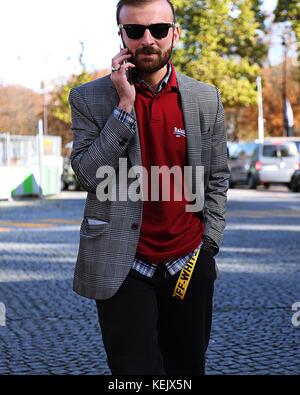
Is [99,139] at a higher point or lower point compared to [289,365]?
higher

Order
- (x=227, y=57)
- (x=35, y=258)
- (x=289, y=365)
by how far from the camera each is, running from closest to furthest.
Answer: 1. (x=289, y=365)
2. (x=35, y=258)
3. (x=227, y=57)

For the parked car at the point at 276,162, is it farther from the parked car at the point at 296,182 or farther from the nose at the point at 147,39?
the nose at the point at 147,39

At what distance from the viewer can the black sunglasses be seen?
3.15 m

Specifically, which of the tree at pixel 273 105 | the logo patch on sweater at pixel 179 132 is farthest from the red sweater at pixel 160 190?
the tree at pixel 273 105

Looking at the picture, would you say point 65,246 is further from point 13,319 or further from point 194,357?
point 194,357

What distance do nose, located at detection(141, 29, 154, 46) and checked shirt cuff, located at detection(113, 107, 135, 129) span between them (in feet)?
0.78

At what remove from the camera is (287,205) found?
22594mm

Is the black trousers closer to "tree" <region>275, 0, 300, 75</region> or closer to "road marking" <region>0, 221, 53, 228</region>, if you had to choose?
"road marking" <region>0, 221, 53, 228</region>

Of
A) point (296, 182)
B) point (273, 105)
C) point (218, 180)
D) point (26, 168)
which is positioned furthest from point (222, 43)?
point (218, 180)

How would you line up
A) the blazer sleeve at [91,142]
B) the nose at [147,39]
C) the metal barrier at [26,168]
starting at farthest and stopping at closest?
Answer: 1. the metal barrier at [26,168]
2. the nose at [147,39]
3. the blazer sleeve at [91,142]

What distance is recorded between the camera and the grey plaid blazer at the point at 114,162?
3.06 metres

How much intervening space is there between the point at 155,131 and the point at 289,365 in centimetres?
273

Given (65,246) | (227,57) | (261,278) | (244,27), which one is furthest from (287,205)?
(227,57)

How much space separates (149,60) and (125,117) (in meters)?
0.23
